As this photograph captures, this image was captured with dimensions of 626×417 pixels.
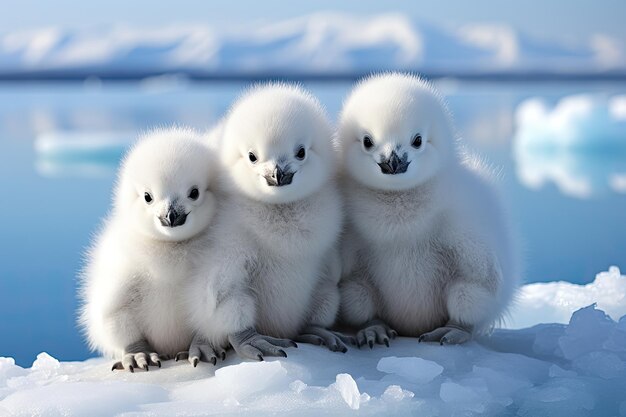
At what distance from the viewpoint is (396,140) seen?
105 inches

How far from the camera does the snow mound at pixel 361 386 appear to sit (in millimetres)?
2432

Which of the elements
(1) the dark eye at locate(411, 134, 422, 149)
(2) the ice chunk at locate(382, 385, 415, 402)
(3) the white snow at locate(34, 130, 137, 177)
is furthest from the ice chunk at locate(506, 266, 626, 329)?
(3) the white snow at locate(34, 130, 137, 177)

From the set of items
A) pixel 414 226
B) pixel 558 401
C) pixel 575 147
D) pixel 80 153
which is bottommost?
pixel 558 401

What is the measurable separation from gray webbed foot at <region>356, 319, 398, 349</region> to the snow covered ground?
0.04 meters

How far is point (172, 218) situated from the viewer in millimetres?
2607

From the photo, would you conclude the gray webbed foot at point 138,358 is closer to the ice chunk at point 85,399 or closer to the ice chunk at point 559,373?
the ice chunk at point 85,399

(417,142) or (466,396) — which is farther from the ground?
(417,142)

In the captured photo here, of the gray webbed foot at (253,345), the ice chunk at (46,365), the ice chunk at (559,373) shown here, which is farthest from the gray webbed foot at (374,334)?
the ice chunk at (46,365)

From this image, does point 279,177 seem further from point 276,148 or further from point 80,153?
point 80,153

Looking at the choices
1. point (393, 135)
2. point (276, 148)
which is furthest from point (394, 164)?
point (276, 148)

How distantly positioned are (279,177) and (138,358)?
725mm

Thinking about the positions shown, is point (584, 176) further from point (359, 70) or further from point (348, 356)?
point (359, 70)

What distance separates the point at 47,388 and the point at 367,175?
1124mm

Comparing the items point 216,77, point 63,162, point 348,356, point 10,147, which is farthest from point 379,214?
point 216,77
